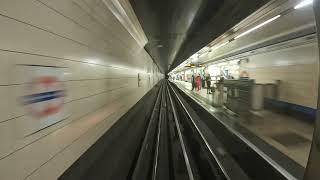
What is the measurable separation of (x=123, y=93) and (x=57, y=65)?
12.7ft

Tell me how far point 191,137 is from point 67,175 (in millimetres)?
6493

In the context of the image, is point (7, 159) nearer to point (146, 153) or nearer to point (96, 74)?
point (96, 74)

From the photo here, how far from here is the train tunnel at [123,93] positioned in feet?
5.31

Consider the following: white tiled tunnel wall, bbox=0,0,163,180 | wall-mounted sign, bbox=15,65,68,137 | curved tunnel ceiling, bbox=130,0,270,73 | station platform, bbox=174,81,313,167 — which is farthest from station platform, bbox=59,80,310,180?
curved tunnel ceiling, bbox=130,0,270,73

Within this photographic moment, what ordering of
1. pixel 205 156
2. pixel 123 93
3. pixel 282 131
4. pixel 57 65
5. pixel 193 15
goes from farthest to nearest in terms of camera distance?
pixel 193 15, pixel 282 131, pixel 205 156, pixel 123 93, pixel 57 65

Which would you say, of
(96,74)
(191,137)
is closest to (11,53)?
(96,74)

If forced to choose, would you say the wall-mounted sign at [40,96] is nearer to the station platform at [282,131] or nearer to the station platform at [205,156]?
the station platform at [205,156]

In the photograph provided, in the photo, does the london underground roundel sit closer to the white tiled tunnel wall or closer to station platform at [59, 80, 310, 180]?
the white tiled tunnel wall

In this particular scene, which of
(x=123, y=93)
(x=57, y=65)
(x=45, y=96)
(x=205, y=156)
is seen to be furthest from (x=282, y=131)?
(x=45, y=96)

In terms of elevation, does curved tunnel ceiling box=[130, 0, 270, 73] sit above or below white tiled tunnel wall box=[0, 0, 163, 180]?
above

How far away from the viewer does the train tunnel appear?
162cm

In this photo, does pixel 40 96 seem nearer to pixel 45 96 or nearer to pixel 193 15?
pixel 45 96

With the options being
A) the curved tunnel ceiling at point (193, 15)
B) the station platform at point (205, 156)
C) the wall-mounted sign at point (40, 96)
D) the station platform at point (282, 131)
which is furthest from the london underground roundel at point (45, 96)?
the station platform at point (282, 131)

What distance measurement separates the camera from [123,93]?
604 centimetres
